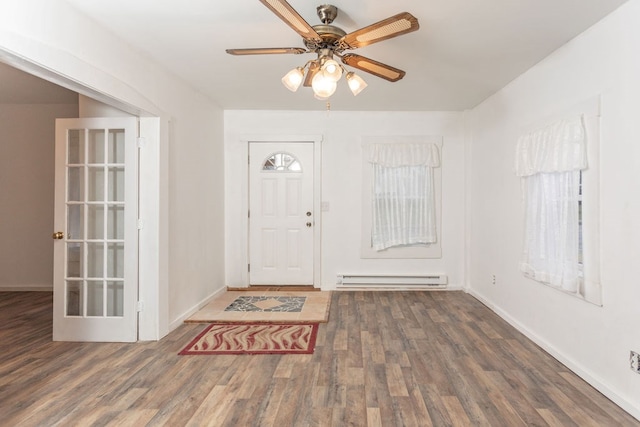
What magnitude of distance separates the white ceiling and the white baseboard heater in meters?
2.32

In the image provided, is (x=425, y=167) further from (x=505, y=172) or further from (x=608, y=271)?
(x=608, y=271)

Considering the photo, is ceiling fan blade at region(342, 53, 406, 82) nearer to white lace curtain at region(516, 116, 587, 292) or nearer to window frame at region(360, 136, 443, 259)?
white lace curtain at region(516, 116, 587, 292)

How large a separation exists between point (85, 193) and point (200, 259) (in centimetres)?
138

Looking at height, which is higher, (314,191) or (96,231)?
(314,191)

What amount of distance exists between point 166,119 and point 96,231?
1.14 m

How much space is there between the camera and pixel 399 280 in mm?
4871

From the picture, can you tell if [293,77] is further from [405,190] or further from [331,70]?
[405,190]

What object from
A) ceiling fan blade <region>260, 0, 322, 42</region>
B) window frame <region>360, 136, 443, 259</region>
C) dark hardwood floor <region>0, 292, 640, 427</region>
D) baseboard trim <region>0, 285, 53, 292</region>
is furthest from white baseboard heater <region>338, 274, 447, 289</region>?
baseboard trim <region>0, 285, 53, 292</region>

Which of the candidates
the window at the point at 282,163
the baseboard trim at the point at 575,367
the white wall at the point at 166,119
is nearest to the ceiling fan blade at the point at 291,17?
the white wall at the point at 166,119

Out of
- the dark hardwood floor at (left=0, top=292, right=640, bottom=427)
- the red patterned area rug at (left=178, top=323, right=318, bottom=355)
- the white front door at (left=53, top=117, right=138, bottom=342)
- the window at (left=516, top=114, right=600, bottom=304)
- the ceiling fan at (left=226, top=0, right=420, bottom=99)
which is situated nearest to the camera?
the ceiling fan at (left=226, top=0, right=420, bottom=99)

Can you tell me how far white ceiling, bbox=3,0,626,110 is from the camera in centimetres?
225

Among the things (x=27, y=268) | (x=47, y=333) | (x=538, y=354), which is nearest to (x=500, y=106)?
(x=538, y=354)

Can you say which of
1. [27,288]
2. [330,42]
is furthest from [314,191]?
[27,288]

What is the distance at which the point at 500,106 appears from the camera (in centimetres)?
388
